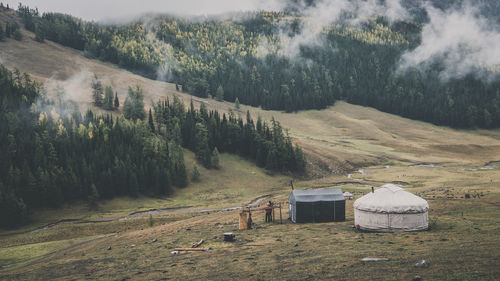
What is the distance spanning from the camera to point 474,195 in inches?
2062

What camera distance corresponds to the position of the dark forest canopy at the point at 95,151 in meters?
82.1

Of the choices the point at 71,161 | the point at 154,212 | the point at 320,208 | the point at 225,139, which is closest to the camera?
the point at 320,208

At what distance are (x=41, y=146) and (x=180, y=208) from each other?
35.6 meters

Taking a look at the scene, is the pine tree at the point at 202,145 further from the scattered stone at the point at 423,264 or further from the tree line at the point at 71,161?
the scattered stone at the point at 423,264

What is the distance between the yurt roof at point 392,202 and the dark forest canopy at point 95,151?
213ft

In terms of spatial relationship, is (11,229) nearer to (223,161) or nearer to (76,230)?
(76,230)

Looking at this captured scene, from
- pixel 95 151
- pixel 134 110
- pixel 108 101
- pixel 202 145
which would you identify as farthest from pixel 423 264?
pixel 108 101

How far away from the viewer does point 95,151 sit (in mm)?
94562

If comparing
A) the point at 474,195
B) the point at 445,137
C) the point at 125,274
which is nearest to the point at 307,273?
the point at 125,274

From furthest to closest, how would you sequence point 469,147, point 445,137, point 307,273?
point 445,137 < point 469,147 < point 307,273

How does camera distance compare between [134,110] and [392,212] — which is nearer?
[392,212]

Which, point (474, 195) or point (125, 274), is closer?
point (125, 274)

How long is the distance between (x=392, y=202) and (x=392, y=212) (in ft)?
3.23

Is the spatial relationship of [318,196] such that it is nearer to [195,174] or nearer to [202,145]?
[195,174]
